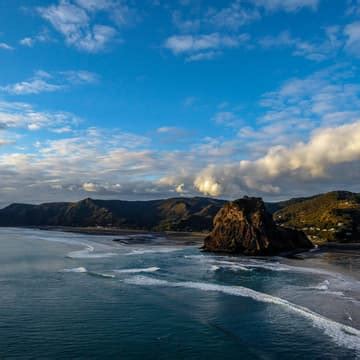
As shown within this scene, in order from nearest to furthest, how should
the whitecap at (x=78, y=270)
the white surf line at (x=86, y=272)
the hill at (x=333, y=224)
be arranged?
the white surf line at (x=86, y=272), the whitecap at (x=78, y=270), the hill at (x=333, y=224)

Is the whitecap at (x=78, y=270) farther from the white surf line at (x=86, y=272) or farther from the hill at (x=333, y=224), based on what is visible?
the hill at (x=333, y=224)

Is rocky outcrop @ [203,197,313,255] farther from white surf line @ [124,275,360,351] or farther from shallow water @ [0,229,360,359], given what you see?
white surf line @ [124,275,360,351]

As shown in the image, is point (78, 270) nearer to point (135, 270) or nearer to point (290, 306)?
point (135, 270)

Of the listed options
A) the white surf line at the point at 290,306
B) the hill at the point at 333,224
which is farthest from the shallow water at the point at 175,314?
the hill at the point at 333,224

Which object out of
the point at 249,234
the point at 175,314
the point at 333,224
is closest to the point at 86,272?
the point at 175,314

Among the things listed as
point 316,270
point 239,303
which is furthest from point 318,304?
point 316,270

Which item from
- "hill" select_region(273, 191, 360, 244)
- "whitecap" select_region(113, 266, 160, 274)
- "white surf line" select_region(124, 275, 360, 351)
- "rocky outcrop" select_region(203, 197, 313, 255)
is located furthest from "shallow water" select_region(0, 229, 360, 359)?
"hill" select_region(273, 191, 360, 244)
